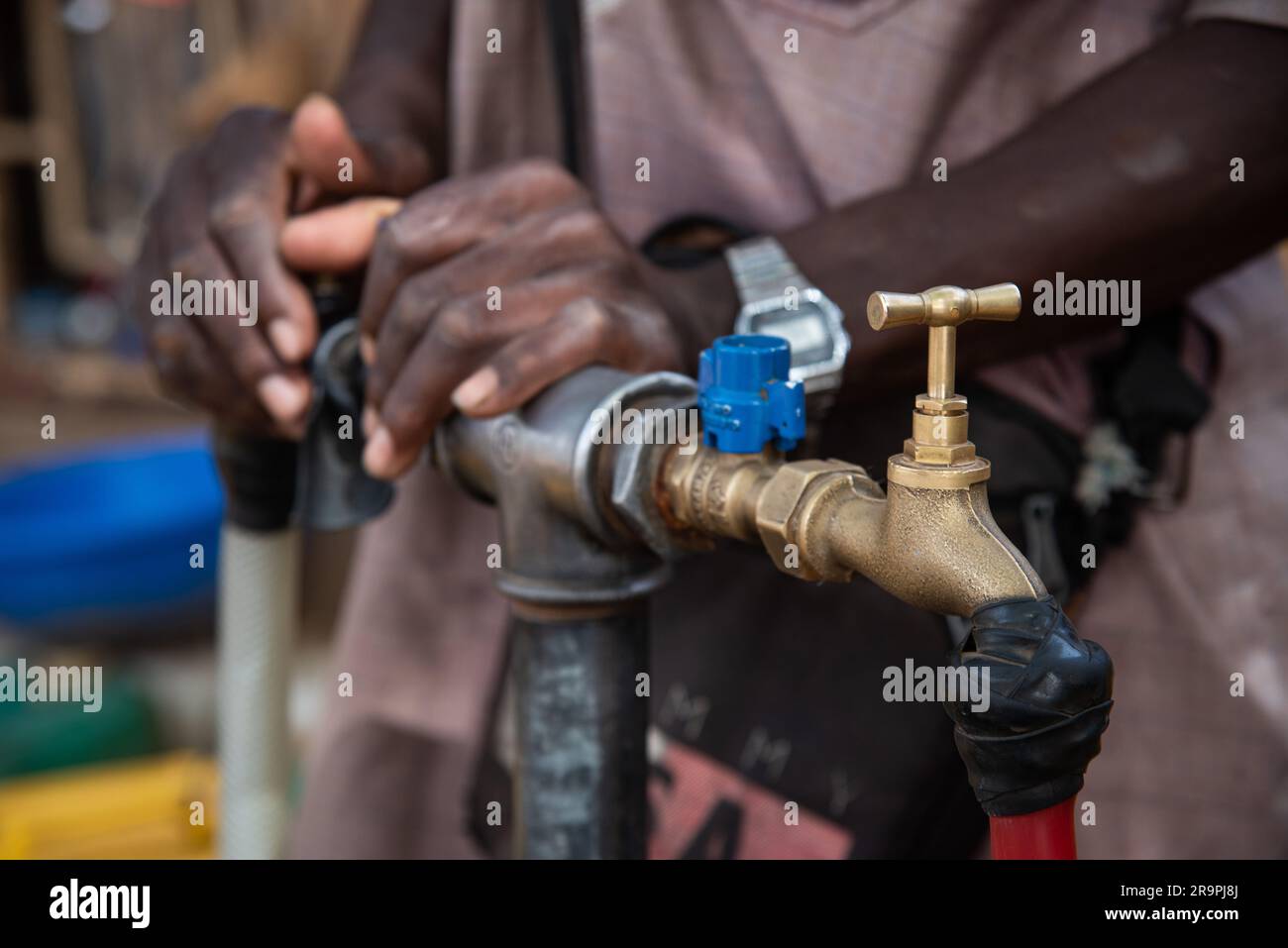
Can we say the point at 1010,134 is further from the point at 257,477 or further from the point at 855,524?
the point at 257,477

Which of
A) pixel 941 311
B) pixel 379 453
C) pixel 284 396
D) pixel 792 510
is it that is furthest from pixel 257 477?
pixel 941 311

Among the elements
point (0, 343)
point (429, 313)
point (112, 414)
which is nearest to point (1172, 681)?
point (429, 313)

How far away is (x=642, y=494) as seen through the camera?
0.75 m

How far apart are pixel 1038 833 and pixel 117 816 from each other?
183 centimetres

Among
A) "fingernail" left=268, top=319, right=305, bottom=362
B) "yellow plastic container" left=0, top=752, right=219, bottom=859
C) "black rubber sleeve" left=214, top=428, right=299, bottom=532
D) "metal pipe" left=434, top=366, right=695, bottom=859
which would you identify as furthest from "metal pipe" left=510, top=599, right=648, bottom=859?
"yellow plastic container" left=0, top=752, right=219, bottom=859

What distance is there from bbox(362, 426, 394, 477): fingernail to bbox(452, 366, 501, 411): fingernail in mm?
94

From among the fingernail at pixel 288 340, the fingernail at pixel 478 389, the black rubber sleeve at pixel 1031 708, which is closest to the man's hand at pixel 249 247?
the fingernail at pixel 288 340

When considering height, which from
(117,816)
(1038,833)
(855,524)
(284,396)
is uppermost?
(284,396)

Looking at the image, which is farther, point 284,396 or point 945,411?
point 284,396

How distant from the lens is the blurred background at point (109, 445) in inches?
97.0

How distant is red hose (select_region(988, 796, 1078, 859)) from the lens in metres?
0.57

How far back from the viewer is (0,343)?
4.05 meters

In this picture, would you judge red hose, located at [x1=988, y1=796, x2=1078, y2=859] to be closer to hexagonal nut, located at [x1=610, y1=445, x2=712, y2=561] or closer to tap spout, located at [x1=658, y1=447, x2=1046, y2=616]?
tap spout, located at [x1=658, y1=447, x2=1046, y2=616]
